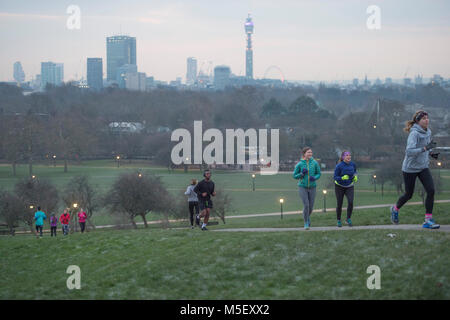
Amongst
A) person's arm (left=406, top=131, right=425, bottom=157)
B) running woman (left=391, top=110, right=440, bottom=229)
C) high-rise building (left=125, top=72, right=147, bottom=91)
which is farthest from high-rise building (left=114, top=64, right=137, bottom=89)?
person's arm (left=406, top=131, right=425, bottom=157)

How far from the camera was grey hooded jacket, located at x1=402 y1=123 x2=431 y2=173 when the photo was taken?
1077 centimetres

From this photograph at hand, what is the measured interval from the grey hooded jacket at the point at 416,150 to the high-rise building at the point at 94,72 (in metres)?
123

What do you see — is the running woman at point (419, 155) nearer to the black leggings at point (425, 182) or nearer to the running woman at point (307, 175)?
the black leggings at point (425, 182)

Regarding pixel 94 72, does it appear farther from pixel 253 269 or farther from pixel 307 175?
pixel 253 269

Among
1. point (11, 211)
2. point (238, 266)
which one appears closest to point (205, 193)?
point (238, 266)

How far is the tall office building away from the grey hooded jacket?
5938 inches

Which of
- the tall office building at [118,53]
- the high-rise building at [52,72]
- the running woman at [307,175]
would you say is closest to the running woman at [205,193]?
the running woman at [307,175]

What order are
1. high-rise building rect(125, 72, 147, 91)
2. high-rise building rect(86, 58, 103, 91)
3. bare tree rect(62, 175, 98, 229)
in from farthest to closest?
high-rise building rect(125, 72, 147, 91)
high-rise building rect(86, 58, 103, 91)
bare tree rect(62, 175, 98, 229)

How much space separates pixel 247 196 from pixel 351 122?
45377 mm

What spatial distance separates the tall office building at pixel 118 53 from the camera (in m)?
162

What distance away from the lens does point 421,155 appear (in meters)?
10.8

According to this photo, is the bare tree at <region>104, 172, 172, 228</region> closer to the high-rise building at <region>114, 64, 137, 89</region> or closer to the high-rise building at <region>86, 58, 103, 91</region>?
the high-rise building at <region>86, 58, 103, 91</region>
